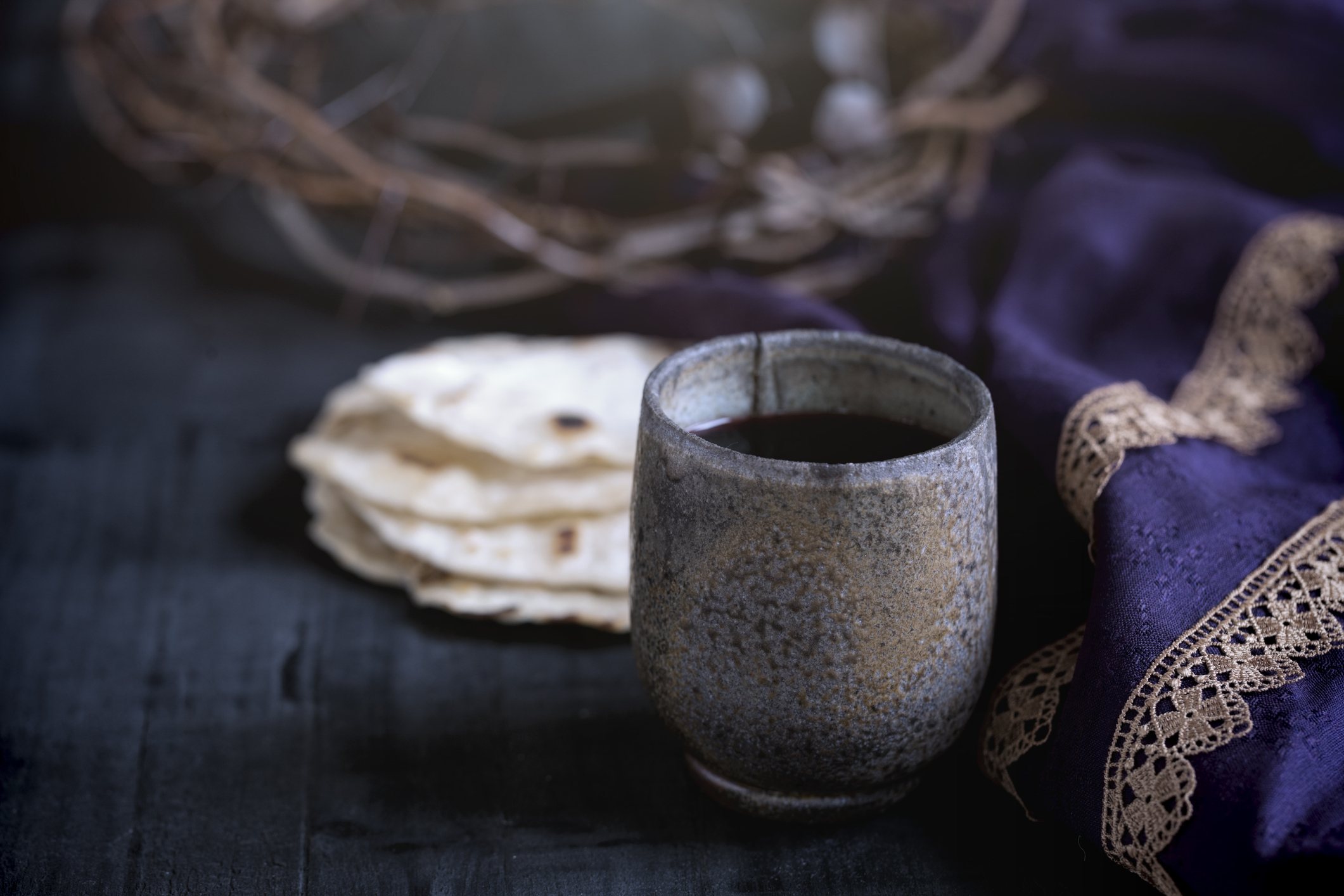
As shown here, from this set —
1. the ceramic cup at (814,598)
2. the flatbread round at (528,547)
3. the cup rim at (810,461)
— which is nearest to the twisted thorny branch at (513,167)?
the flatbread round at (528,547)

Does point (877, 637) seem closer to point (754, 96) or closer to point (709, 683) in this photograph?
point (709, 683)

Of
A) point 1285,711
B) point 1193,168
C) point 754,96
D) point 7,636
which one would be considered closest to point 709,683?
point 1285,711

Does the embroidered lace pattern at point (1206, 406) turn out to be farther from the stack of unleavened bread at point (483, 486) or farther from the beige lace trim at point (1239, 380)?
the stack of unleavened bread at point (483, 486)

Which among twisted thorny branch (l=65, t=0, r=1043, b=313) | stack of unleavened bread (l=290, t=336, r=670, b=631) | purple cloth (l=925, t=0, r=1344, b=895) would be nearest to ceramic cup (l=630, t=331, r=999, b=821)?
purple cloth (l=925, t=0, r=1344, b=895)

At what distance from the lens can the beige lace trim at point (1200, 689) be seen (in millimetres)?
581

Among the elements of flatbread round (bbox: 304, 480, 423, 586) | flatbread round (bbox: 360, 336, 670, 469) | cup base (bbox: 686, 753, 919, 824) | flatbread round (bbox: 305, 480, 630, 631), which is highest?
cup base (bbox: 686, 753, 919, 824)

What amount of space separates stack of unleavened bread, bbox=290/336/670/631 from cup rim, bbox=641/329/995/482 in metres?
0.22

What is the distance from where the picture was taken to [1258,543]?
69cm

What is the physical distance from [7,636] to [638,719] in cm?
49

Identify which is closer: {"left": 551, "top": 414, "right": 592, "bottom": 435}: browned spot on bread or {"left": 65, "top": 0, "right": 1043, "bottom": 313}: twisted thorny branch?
{"left": 551, "top": 414, "right": 592, "bottom": 435}: browned spot on bread

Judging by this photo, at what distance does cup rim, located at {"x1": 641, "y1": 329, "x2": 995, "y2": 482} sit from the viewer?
54cm

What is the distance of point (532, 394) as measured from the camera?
0.98 metres

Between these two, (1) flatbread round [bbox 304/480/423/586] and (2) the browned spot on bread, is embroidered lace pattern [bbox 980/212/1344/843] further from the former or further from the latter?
(1) flatbread round [bbox 304/480/423/586]

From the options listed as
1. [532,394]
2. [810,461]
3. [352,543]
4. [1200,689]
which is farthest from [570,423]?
[1200,689]
